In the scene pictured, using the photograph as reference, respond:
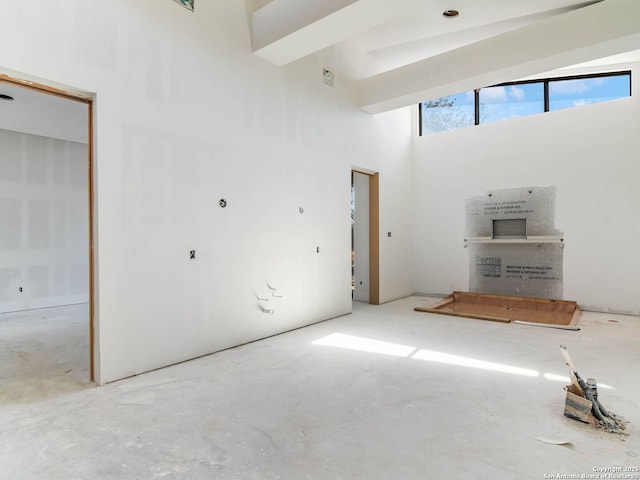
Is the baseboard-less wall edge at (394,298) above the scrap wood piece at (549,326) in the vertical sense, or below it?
above

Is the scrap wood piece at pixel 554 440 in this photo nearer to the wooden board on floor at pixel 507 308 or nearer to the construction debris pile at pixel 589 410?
the construction debris pile at pixel 589 410

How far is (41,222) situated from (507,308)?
769 centimetres

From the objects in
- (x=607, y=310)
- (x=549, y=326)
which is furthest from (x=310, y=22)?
(x=607, y=310)

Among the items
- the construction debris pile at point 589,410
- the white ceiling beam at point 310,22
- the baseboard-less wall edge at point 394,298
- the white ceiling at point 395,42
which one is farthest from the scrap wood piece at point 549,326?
the white ceiling beam at point 310,22

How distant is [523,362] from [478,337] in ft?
2.73

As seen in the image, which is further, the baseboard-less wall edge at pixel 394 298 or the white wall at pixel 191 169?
the baseboard-less wall edge at pixel 394 298

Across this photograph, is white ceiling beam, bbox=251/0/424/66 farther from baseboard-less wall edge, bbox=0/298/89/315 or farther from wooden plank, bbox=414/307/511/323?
baseboard-less wall edge, bbox=0/298/89/315

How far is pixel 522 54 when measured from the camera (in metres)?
4.10

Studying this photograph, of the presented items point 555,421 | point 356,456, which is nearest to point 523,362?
Result: point 555,421

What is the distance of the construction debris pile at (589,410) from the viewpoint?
210 cm

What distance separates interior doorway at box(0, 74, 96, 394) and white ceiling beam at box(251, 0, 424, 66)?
2.48 m

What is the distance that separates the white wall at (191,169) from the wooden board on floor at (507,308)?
204 cm

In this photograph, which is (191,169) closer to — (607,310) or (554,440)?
(554,440)

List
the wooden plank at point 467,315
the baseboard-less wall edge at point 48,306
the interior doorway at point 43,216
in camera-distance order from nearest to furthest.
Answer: the interior doorway at point 43,216 → the wooden plank at point 467,315 → the baseboard-less wall edge at point 48,306
